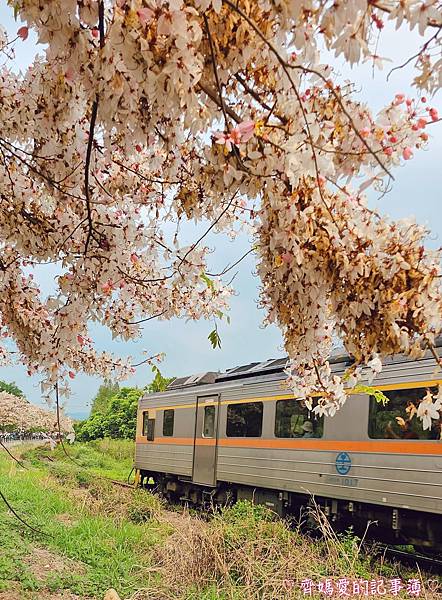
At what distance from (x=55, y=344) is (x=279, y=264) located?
265 cm

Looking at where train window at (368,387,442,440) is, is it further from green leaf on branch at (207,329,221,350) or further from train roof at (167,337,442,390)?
green leaf on branch at (207,329,221,350)

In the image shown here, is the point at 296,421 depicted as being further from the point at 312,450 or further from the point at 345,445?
the point at 345,445

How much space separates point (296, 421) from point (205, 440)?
3.48 m

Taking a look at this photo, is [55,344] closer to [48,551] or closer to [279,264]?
[279,264]

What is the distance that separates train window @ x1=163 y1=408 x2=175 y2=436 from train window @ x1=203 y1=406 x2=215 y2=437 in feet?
6.73

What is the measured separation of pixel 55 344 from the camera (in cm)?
490

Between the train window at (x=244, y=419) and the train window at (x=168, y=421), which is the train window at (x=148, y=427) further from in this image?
the train window at (x=244, y=419)

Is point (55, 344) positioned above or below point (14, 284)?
below

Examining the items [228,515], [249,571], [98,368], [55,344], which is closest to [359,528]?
[228,515]

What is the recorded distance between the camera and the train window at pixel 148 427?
16156 mm

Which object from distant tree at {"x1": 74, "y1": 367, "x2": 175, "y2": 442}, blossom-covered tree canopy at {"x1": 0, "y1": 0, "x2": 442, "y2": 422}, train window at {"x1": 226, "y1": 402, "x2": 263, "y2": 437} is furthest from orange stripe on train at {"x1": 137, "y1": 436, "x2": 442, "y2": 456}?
distant tree at {"x1": 74, "y1": 367, "x2": 175, "y2": 442}

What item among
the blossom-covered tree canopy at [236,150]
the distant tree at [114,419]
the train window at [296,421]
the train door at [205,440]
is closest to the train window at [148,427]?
the train door at [205,440]

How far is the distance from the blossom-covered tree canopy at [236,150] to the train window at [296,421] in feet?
16.4

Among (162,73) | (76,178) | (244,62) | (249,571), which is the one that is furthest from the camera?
(249,571)
